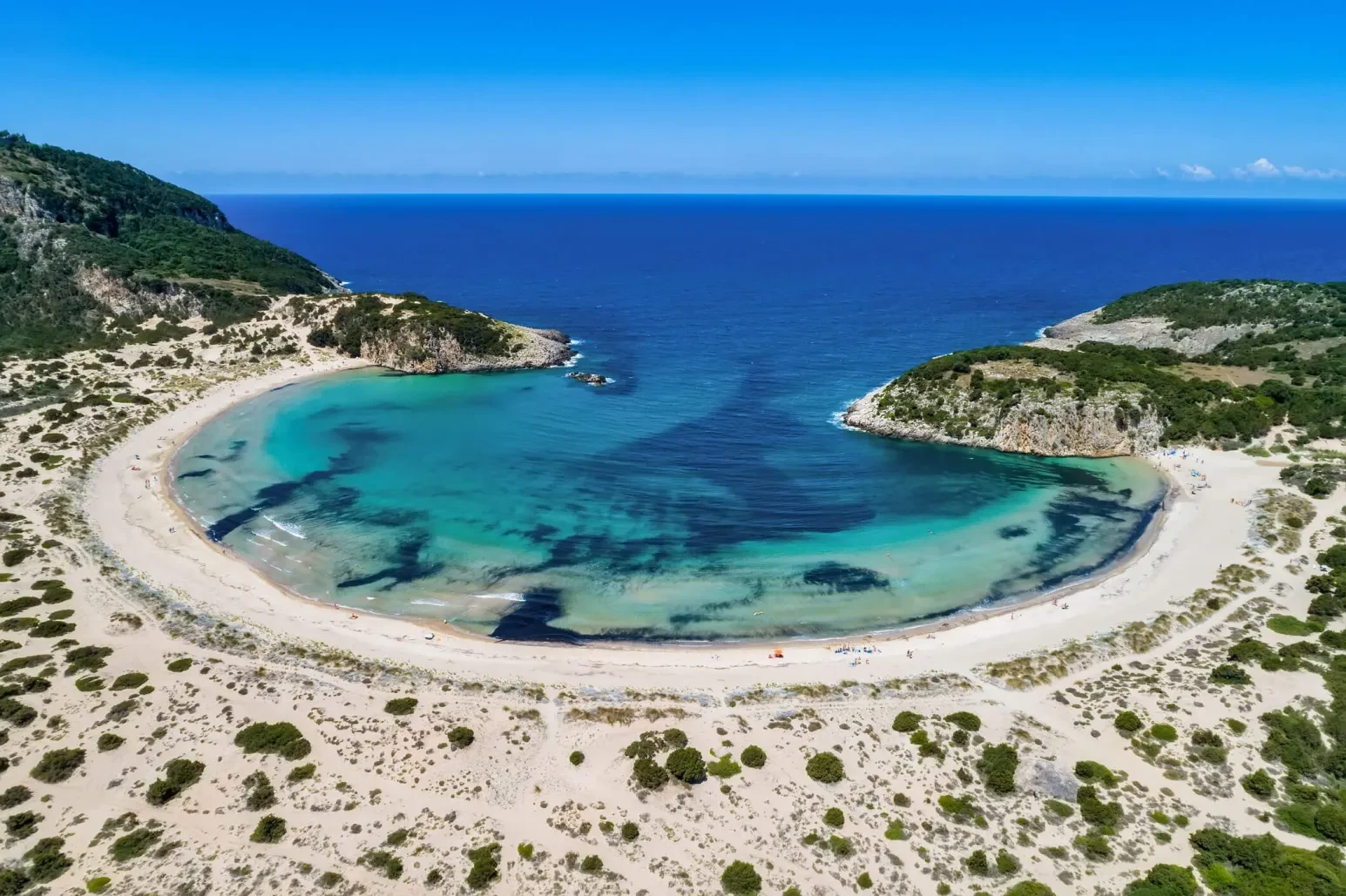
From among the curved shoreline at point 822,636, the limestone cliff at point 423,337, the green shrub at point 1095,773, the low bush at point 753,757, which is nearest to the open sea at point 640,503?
the curved shoreline at point 822,636

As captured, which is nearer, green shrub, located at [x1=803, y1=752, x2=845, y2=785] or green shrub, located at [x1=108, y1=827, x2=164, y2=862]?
green shrub, located at [x1=108, y1=827, x2=164, y2=862]

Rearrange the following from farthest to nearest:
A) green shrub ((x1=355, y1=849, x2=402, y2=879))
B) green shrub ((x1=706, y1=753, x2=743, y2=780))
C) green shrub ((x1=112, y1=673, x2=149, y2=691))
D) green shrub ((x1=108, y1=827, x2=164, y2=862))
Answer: green shrub ((x1=112, y1=673, x2=149, y2=691)) < green shrub ((x1=706, y1=753, x2=743, y2=780)) < green shrub ((x1=108, y1=827, x2=164, y2=862)) < green shrub ((x1=355, y1=849, x2=402, y2=879))

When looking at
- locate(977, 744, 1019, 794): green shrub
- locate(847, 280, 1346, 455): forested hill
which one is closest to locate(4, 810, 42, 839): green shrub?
locate(977, 744, 1019, 794): green shrub

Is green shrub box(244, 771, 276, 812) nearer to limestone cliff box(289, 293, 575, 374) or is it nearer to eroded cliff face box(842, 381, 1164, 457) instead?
eroded cliff face box(842, 381, 1164, 457)

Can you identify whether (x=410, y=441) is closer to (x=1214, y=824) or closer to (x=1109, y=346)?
(x=1214, y=824)

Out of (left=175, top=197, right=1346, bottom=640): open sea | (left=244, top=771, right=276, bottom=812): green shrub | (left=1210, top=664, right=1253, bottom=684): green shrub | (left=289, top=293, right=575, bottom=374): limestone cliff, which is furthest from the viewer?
(left=289, top=293, right=575, bottom=374): limestone cliff

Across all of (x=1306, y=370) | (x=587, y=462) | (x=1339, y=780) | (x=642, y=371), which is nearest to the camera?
(x=1339, y=780)

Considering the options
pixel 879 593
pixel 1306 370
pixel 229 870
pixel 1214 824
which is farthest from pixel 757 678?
pixel 1306 370
